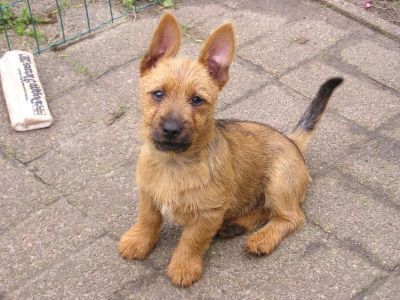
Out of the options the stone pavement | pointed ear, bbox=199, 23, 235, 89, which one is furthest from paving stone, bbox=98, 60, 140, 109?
pointed ear, bbox=199, 23, 235, 89

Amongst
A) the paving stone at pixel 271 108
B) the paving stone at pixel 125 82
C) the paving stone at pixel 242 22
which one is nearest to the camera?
the paving stone at pixel 271 108

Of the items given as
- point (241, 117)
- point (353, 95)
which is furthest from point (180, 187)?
point (353, 95)

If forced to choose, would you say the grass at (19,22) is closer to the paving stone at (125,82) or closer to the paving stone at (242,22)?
the paving stone at (125,82)

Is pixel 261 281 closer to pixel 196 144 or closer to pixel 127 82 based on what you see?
pixel 196 144

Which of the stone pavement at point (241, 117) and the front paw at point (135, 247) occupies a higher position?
the front paw at point (135, 247)

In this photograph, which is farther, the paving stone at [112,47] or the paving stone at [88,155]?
the paving stone at [112,47]

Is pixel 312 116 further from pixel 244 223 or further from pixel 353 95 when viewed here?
pixel 353 95

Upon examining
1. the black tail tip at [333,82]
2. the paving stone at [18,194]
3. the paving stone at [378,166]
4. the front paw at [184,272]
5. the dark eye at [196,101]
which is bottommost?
the paving stone at [378,166]

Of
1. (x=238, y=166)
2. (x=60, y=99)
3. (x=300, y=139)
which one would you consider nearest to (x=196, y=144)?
(x=238, y=166)

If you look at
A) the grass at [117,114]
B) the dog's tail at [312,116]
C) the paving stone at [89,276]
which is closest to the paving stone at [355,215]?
the dog's tail at [312,116]
